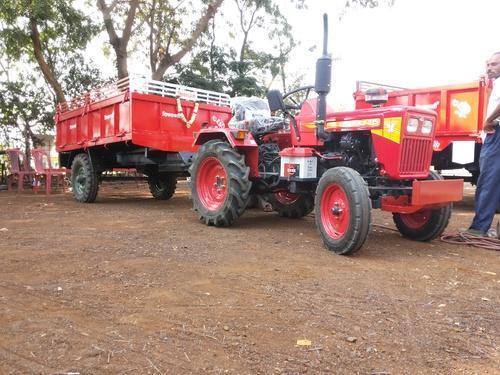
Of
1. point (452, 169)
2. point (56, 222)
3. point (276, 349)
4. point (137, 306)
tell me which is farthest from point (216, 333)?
point (452, 169)

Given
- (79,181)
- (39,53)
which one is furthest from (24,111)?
(79,181)

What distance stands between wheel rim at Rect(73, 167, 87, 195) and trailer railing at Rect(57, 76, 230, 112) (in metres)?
1.38

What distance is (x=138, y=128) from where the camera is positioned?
26.5 ft

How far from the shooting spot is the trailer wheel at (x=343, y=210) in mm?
4207

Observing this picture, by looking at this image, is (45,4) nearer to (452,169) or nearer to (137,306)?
(452,169)

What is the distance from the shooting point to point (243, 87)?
1845 cm

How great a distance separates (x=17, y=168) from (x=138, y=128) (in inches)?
267

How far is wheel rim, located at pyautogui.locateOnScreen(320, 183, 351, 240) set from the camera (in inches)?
178

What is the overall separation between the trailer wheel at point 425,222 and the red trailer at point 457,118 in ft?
9.57

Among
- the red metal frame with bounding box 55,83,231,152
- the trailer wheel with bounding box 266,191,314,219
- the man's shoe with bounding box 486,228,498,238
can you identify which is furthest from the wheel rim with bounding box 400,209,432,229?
the red metal frame with bounding box 55,83,231,152

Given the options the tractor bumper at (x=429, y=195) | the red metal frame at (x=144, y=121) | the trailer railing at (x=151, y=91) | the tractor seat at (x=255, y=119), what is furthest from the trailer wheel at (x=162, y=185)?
the tractor bumper at (x=429, y=195)

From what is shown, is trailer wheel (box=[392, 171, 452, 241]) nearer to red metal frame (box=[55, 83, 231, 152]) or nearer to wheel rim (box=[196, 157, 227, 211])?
wheel rim (box=[196, 157, 227, 211])

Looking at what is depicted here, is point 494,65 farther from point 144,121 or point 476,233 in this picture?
point 144,121

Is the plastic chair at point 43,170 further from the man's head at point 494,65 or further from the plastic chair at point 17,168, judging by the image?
the man's head at point 494,65
